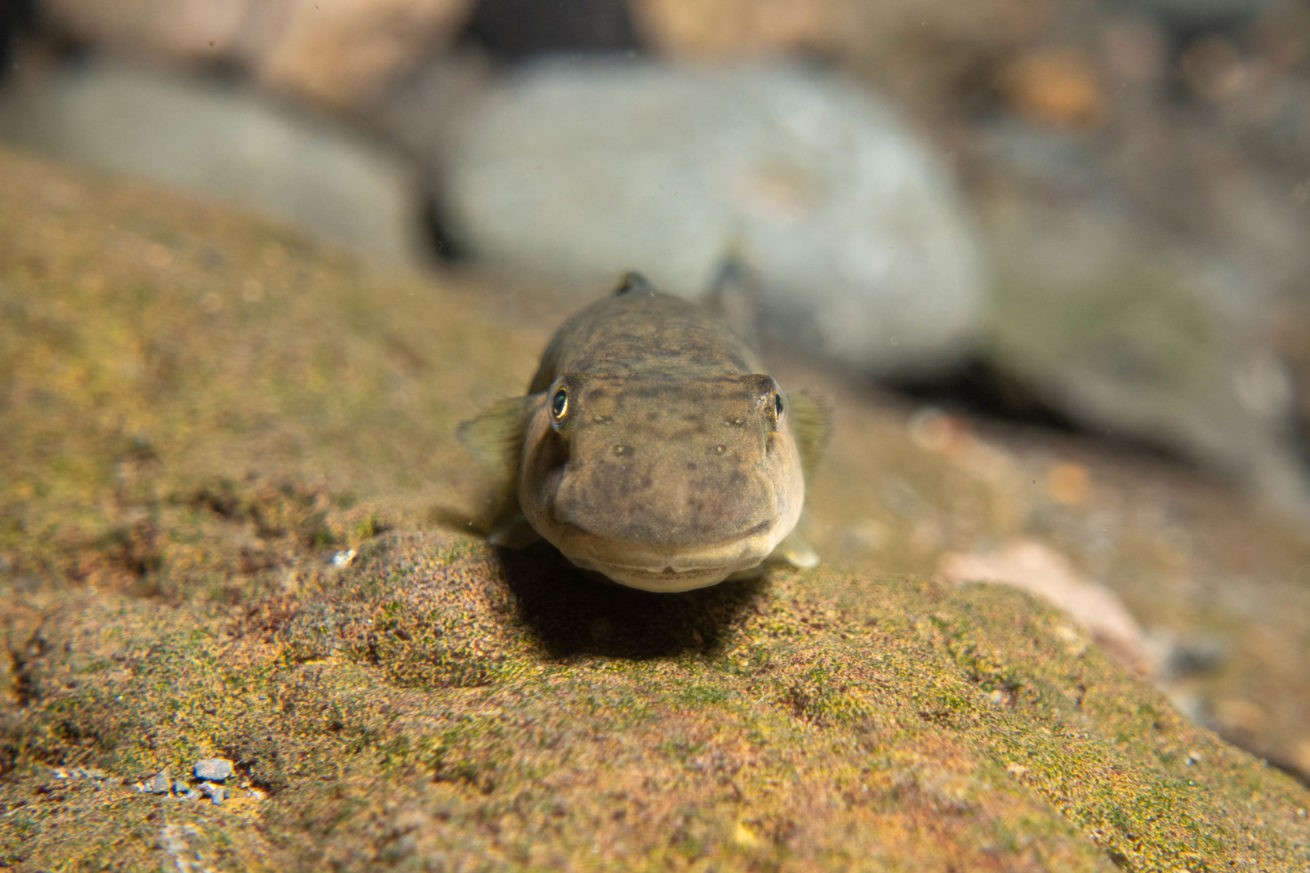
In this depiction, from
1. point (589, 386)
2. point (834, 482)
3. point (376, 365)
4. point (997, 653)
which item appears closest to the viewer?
point (589, 386)

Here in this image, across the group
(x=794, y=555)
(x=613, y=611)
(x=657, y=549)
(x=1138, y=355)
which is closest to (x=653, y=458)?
(x=657, y=549)

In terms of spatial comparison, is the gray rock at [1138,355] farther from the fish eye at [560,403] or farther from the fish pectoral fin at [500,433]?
the fish eye at [560,403]

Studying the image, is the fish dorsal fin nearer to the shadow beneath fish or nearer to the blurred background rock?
the shadow beneath fish

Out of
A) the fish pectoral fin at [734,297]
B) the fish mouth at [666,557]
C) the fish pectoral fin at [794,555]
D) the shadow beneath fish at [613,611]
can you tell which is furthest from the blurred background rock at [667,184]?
the fish mouth at [666,557]

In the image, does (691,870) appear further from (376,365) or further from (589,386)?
(376,365)

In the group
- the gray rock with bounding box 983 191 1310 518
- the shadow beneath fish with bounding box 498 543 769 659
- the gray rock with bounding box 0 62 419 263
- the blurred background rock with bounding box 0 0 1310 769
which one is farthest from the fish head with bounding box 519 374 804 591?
the gray rock with bounding box 983 191 1310 518

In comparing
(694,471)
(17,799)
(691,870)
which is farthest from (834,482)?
(17,799)
